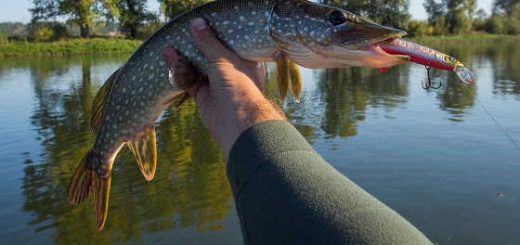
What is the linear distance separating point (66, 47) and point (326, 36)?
149 ft

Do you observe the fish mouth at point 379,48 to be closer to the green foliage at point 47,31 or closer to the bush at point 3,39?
the bush at point 3,39

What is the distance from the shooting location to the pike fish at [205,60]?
270cm

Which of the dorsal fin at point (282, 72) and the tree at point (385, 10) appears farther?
the tree at point (385, 10)

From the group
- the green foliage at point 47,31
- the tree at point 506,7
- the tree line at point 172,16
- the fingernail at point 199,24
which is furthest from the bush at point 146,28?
the tree at point 506,7

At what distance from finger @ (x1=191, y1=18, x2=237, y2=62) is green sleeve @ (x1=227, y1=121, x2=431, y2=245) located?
1.26 meters

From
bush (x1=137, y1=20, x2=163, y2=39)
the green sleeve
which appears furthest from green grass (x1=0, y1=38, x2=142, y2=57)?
the green sleeve

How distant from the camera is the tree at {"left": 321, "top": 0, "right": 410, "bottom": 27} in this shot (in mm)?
60253

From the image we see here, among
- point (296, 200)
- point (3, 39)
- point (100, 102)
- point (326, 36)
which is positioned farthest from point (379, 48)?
point (3, 39)

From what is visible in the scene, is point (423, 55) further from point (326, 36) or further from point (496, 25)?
point (496, 25)

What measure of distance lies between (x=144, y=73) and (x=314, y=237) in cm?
217

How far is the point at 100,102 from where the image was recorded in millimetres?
3340

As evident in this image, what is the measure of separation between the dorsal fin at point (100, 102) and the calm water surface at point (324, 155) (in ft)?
11.2

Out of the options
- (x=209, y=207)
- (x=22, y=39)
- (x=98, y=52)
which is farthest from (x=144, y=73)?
(x=22, y=39)

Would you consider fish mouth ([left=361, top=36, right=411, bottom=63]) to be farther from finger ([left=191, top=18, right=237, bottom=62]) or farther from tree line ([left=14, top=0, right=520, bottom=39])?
tree line ([left=14, top=0, right=520, bottom=39])
